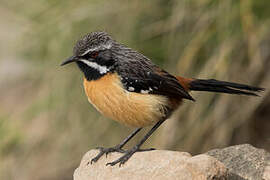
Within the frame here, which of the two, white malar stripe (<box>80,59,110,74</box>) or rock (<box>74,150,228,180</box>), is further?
white malar stripe (<box>80,59,110,74</box>)

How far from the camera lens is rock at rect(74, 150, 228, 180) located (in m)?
4.32

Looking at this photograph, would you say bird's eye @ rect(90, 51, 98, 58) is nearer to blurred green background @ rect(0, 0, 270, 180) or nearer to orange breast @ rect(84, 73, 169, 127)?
orange breast @ rect(84, 73, 169, 127)

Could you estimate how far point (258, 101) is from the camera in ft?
22.6

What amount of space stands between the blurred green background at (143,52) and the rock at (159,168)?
6.80 feet

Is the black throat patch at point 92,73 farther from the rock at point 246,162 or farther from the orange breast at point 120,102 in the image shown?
the rock at point 246,162

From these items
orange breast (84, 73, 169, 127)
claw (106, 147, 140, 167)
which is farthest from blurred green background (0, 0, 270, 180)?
claw (106, 147, 140, 167)

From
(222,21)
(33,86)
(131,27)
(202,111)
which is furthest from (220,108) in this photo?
(33,86)

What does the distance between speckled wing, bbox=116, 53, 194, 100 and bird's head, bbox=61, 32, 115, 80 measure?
0.14 m

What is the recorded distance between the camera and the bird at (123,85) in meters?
4.84

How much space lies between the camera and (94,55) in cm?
486

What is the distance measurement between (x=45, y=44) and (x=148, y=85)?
290cm

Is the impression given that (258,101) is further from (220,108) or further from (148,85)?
(148,85)

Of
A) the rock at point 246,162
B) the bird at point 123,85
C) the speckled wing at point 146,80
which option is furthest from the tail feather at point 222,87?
the rock at point 246,162

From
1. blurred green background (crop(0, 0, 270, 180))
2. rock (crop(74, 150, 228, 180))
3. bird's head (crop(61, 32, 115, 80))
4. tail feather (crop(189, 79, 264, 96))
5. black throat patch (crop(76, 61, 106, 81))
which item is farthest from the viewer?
blurred green background (crop(0, 0, 270, 180))
